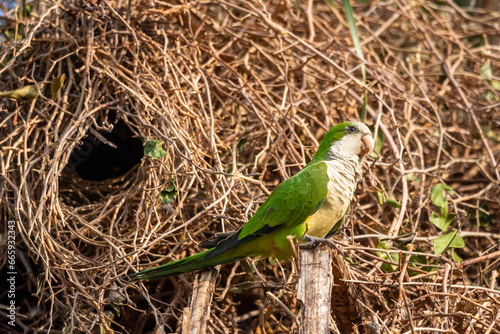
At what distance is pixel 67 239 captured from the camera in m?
2.66

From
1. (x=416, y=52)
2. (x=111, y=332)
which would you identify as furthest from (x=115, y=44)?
(x=416, y=52)

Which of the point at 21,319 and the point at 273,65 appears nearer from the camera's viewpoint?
the point at 21,319

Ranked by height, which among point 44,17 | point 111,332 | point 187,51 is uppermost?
point 44,17

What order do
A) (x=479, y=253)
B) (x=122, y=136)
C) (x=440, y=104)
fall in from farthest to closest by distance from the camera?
(x=440, y=104) → (x=122, y=136) → (x=479, y=253)

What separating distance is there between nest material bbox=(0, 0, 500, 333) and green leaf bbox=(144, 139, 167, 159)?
8cm

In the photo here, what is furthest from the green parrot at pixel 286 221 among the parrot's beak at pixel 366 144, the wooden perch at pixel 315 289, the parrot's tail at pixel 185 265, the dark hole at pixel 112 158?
the dark hole at pixel 112 158

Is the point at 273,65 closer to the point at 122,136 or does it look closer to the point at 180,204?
the point at 122,136

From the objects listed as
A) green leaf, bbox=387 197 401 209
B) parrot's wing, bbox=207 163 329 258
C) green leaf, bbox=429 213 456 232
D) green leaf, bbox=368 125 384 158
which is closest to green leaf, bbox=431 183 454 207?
green leaf, bbox=429 213 456 232

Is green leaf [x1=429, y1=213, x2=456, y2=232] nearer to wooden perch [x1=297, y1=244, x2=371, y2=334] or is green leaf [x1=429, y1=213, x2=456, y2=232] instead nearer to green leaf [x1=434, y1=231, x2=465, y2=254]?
green leaf [x1=434, y1=231, x2=465, y2=254]

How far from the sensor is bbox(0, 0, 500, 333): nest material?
2.55 meters

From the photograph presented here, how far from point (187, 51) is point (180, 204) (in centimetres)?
113

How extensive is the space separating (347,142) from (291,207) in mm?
522

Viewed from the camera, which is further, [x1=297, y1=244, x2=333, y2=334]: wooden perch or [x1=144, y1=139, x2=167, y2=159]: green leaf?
[x1=144, y1=139, x2=167, y2=159]: green leaf

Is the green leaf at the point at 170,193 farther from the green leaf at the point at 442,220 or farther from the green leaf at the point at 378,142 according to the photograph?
the green leaf at the point at 442,220
